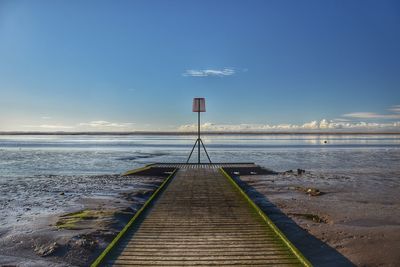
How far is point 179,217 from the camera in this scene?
8352 mm

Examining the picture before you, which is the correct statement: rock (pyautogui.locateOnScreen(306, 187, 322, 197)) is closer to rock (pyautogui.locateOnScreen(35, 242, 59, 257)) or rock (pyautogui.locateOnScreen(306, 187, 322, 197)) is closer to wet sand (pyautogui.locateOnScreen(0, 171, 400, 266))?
wet sand (pyautogui.locateOnScreen(0, 171, 400, 266))

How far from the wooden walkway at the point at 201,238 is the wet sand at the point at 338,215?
1.37 meters

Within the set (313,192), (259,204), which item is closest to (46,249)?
(259,204)

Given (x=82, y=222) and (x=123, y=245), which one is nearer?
(x=123, y=245)

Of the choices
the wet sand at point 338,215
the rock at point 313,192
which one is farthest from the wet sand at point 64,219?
the rock at point 313,192

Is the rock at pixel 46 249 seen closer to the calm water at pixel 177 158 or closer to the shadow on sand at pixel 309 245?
the shadow on sand at pixel 309 245

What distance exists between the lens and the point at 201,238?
670cm

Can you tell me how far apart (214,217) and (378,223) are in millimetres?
5041

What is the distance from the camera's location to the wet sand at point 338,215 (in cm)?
751

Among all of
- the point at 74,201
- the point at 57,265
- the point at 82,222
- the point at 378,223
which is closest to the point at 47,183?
the point at 74,201

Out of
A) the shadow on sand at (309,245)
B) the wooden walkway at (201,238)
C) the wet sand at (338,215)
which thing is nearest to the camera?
the wooden walkway at (201,238)

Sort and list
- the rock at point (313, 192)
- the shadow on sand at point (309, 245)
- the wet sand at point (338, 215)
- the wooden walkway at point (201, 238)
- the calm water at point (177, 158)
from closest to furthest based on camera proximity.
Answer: the wooden walkway at point (201, 238)
the shadow on sand at point (309, 245)
the wet sand at point (338, 215)
the rock at point (313, 192)
the calm water at point (177, 158)

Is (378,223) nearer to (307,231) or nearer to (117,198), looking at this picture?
(307,231)

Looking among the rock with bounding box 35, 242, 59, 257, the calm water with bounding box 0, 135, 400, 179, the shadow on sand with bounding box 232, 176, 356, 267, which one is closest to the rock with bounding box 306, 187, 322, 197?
the shadow on sand with bounding box 232, 176, 356, 267
